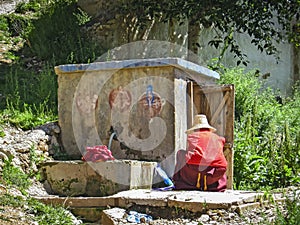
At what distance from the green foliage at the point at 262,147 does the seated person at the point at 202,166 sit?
1.54 metres

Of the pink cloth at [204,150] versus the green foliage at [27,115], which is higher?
the green foliage at [27,115]

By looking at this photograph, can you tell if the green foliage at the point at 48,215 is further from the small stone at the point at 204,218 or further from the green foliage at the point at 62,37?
the green foliage at the point at 62,37

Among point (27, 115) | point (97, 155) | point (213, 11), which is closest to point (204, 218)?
point (97, 155)

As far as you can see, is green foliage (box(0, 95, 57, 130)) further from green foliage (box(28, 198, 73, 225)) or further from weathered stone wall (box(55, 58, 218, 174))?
green foliage (box(28, 198, 73, 225))

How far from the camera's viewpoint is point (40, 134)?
7.55 meters

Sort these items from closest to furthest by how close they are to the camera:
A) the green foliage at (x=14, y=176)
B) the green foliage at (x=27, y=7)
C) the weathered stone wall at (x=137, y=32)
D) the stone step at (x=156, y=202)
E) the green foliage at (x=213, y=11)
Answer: the stone step at (x=156, y=202)
the green foliage at (x=14, y=176)
the green foliage at (x=213, y=11)
the weathered stone wall at (x=137, y=32)
the green foliage at (x=27, y=7)

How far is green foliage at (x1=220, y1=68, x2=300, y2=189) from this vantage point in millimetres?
8266

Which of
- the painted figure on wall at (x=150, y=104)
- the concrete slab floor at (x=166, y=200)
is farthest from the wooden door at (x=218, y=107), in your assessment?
the concrete slab floor at (x=166, y=200)

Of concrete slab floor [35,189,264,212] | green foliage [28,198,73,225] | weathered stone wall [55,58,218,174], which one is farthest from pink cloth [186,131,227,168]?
green foliage [28,198,73,225]

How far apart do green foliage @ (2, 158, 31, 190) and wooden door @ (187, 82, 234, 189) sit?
8.26 ft

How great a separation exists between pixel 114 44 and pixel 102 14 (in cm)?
105

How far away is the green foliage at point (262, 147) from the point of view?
827 centimetres

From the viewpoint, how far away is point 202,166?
663cm

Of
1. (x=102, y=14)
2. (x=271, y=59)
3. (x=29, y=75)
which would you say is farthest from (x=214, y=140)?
(x=271, y=59)
